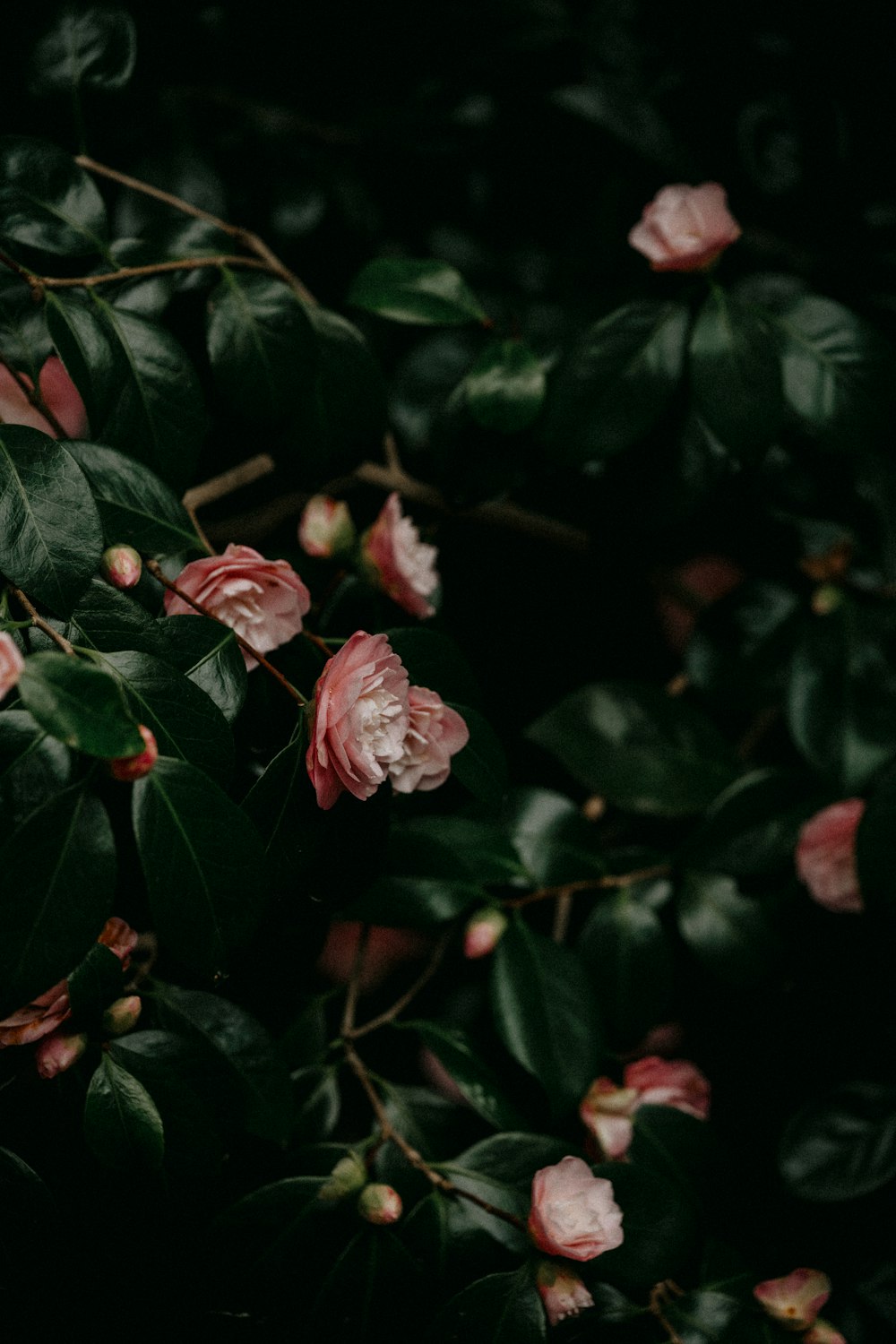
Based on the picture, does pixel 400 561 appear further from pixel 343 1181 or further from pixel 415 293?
pixel 343 1181

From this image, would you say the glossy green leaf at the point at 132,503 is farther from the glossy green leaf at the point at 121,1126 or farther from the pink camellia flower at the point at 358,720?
the glossy green leaf at the point at 121,1126

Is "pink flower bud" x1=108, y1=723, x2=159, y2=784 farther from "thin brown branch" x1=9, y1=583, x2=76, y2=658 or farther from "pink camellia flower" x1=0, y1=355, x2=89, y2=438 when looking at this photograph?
"pink camellia flower" x1=0, y1=355, x2=89, y2=438

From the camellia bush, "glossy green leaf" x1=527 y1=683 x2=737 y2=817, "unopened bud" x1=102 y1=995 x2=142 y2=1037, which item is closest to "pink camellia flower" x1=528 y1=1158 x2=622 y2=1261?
the camellia bush

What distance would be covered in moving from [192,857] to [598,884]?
55cm

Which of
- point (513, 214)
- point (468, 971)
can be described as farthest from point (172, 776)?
point (513, 214)

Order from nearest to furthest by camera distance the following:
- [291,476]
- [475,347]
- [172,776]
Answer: [172,776], [291,476], [475,347]

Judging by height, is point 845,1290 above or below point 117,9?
below

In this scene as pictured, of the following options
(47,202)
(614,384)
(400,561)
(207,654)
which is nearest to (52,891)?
(207,654)

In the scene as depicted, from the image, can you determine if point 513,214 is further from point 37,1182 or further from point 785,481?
point 37,1182

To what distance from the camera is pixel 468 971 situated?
1.09 metres

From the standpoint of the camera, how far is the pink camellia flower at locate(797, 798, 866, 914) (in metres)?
0.94

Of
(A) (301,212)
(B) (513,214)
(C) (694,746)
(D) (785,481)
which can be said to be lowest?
(C) (694,746)

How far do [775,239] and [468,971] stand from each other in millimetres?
988

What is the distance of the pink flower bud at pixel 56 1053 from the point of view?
637 millimetres
